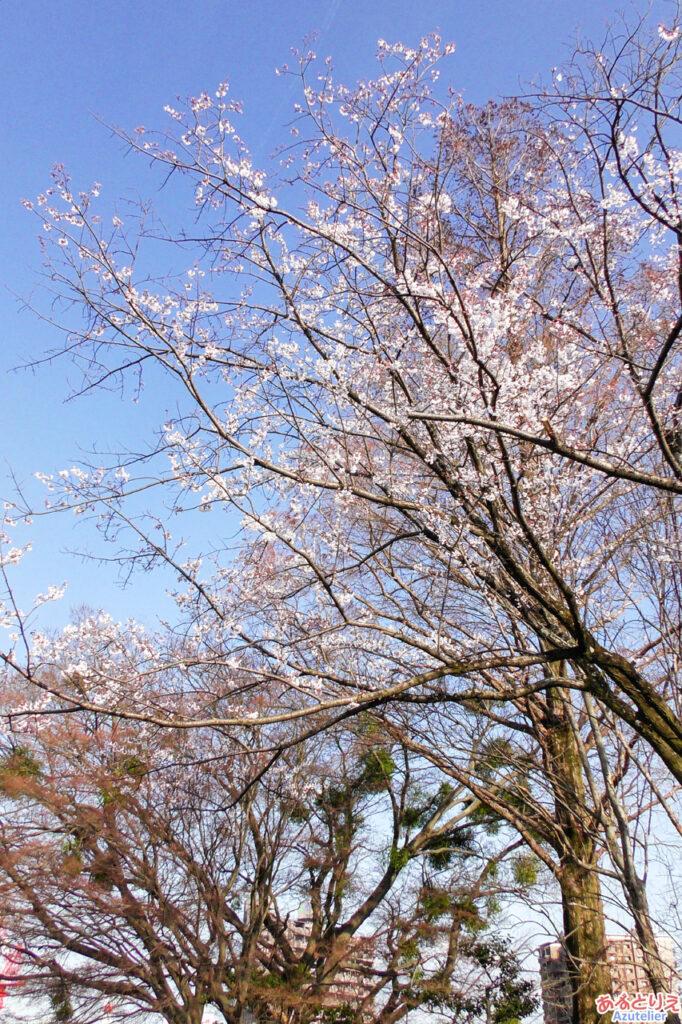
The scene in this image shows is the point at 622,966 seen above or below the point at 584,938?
below

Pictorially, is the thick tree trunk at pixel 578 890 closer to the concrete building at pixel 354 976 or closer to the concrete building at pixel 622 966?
the concrete building at pixel 622 966

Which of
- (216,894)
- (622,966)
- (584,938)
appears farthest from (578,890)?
(216,894)

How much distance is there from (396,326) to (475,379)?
100 centimetres

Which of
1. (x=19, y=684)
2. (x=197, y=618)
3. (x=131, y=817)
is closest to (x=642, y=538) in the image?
(x=197, y=618)

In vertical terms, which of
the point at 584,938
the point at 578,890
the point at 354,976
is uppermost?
the point at 578,890

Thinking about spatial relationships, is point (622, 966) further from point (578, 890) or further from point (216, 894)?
point (216, 894)

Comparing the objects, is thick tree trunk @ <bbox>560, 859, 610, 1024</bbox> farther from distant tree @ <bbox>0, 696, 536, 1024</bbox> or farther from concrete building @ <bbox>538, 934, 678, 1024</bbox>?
distant tree @ <bbox>0, 696, 536, 1024</bbox>

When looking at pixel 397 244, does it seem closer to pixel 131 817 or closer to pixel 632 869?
pixel 632 869

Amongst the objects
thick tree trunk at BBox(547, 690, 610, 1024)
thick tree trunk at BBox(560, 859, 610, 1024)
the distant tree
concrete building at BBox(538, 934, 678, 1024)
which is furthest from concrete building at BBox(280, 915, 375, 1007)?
thick tree trunk at BBox(560, 859, 610, 1024)

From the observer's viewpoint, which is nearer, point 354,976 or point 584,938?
point 584,938

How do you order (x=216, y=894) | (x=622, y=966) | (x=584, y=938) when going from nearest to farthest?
(x=584, y=938) → (x=622, y=966) → (x=216, y=894)

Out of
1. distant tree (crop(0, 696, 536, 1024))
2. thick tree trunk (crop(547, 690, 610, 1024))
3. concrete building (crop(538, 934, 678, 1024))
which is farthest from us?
distant tree (crop(0, 696, 536, 1024))

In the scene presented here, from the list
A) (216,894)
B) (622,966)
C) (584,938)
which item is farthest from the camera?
(216,894)

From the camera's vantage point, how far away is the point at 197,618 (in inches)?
206
